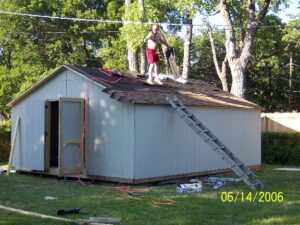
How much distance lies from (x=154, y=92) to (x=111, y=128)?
1.71 m

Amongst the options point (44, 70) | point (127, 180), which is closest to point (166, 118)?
point (127, 180)

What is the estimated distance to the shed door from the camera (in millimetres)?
14289

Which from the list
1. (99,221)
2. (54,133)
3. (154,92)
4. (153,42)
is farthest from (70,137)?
(99,221)

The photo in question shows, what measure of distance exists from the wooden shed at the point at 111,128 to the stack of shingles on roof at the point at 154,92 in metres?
0.03

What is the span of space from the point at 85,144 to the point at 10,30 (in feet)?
84.5

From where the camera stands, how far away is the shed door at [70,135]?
14.3 meters

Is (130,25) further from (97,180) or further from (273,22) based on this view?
(273,22)

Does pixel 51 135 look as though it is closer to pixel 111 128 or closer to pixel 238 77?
pixel 111 128

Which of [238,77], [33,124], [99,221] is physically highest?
[238,77]

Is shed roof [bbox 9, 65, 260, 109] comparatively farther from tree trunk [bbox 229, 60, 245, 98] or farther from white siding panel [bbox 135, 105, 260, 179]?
tree trunk [bbox 229, 60, 245, 98]

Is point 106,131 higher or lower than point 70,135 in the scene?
higher

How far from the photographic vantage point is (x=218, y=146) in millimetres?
12891

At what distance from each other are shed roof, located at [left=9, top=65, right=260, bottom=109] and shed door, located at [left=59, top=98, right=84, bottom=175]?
948 mm
